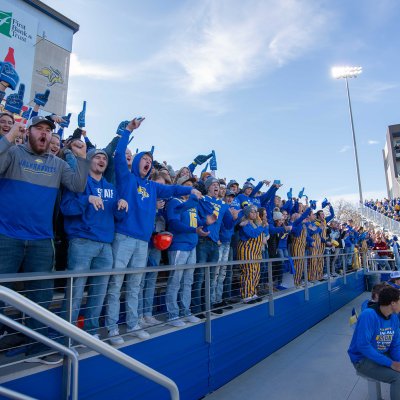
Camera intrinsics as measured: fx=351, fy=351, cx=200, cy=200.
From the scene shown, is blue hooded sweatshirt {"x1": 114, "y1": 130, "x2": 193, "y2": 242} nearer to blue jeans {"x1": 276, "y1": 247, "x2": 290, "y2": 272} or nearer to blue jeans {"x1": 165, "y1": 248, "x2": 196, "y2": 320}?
blue jeans {"x1": 165, "y1": 248, "x2": 196, "y2": 320}

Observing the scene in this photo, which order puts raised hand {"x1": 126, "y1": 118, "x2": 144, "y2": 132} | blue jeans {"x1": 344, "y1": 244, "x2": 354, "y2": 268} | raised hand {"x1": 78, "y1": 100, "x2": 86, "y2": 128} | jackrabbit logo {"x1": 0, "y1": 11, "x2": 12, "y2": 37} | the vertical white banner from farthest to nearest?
the vertical white banner < jackrabbit logo {"x1": 0, "y1": 11, "x2": 12, "y2": 37} < blue jeans {"x1": 344, "y1": 244, "x2": 354, "y2": 268} < raised hand {"x1": 78, "y1": 100, "x2": 86, "y2": 128} < raised hand {"x1": 126, "y1": 118, "x2": 144, "y2": 132}

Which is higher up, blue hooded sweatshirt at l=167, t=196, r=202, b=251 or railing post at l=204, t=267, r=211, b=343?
blue hooded sweatshirt at l=167, t=196, r=202, b=251

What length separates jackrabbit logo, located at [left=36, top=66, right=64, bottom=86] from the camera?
15842 millimetres

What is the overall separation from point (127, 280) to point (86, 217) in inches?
29.6

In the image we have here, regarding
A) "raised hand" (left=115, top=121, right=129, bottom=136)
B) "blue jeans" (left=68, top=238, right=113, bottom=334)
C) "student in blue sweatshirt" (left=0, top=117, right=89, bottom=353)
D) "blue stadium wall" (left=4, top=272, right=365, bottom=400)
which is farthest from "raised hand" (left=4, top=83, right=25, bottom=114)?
"blue stadium wall" (left=4, top=272, right=365, bottom=400)

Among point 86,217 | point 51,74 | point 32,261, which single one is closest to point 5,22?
point 51,74

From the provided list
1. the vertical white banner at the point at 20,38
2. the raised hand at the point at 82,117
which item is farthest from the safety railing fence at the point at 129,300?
the vertical white banner at the point at 20,38

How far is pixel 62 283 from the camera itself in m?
4.03

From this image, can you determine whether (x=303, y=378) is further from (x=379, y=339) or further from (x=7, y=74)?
(x=7, y=74)

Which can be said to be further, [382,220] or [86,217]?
[382,220]

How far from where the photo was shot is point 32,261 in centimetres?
275

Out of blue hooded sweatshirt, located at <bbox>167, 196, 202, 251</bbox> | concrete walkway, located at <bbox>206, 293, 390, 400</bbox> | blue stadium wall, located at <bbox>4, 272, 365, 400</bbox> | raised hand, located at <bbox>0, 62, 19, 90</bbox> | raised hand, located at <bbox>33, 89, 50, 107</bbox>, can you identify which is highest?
raised hand, located at <bbox>0, 62, 19, 90</bbox>

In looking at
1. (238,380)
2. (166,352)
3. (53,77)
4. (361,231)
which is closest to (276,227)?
(238,380)

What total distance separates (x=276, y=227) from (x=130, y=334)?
4487 mm
